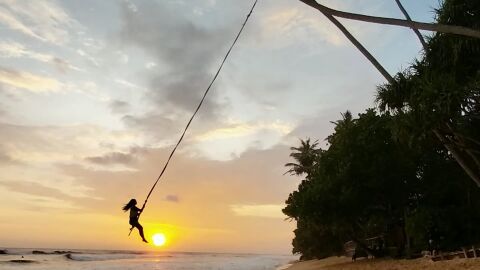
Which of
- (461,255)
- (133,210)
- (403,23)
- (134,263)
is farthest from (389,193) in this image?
(134,263)

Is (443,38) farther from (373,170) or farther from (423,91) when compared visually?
(373,170)

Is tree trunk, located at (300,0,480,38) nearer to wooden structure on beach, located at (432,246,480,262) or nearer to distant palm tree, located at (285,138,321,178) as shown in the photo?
wooden structure on beach, located at (432,246,480,262)

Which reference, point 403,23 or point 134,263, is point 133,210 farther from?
point 134,263

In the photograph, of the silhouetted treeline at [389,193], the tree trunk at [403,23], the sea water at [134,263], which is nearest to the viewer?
the tree trunk at [403,23]

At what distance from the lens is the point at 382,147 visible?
33.6 metres

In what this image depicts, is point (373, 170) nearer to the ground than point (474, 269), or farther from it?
farther from it

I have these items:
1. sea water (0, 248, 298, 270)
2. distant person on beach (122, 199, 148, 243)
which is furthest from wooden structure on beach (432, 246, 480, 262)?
sea water (0, 248, 298, 270)

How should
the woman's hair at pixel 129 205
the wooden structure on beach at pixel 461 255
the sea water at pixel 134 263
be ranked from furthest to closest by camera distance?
the sea water at pixel 134 263 → the wooden structure on beach at pixel 461 255 → the woman's hair at pixel 129 205

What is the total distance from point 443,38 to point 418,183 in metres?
21.7

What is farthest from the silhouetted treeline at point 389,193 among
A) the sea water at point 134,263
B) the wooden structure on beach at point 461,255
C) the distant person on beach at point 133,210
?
the sea water at point 134,263

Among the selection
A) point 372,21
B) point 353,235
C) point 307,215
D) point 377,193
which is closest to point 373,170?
point 377,193

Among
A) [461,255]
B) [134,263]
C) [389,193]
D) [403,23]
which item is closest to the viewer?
[403,23]

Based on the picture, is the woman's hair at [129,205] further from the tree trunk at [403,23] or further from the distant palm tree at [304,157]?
the distant palm tree at [304,157]

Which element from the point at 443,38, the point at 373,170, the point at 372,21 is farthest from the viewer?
the point at 373,170
